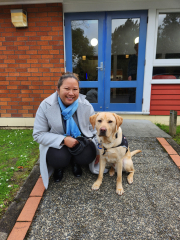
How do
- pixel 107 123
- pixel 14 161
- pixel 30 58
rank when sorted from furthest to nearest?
pixel 30 58 < pixel 14 161 < pixel 107 123

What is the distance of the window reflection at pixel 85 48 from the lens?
4742 mm

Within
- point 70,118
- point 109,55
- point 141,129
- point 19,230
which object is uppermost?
point 109,55

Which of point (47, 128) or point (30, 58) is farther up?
point (30, 58)

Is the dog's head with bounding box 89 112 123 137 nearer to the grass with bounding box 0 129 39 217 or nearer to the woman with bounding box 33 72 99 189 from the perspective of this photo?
the woman with bounding box 33 72 99 189

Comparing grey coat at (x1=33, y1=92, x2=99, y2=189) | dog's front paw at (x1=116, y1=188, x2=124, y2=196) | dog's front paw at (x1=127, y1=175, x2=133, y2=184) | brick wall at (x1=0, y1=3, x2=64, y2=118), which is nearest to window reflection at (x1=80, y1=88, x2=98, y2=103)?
brick wall at (x1=0, y1=3, x2=64, y2=118)

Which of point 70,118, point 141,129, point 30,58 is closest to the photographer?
point 70,118

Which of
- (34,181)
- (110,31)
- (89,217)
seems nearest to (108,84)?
(110,31)

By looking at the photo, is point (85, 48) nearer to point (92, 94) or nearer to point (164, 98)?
point (92, 94)

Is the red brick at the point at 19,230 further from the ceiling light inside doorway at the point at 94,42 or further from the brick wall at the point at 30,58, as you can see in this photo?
the ceiling light inside doorway at the point at 94,42

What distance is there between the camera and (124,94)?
5.02 m

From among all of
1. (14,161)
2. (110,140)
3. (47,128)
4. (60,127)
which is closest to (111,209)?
(110,140)

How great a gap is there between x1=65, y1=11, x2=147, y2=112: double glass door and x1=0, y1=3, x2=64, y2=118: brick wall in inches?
18.4

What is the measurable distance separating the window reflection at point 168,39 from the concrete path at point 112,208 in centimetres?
355

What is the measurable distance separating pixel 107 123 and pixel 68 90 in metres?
0.70
